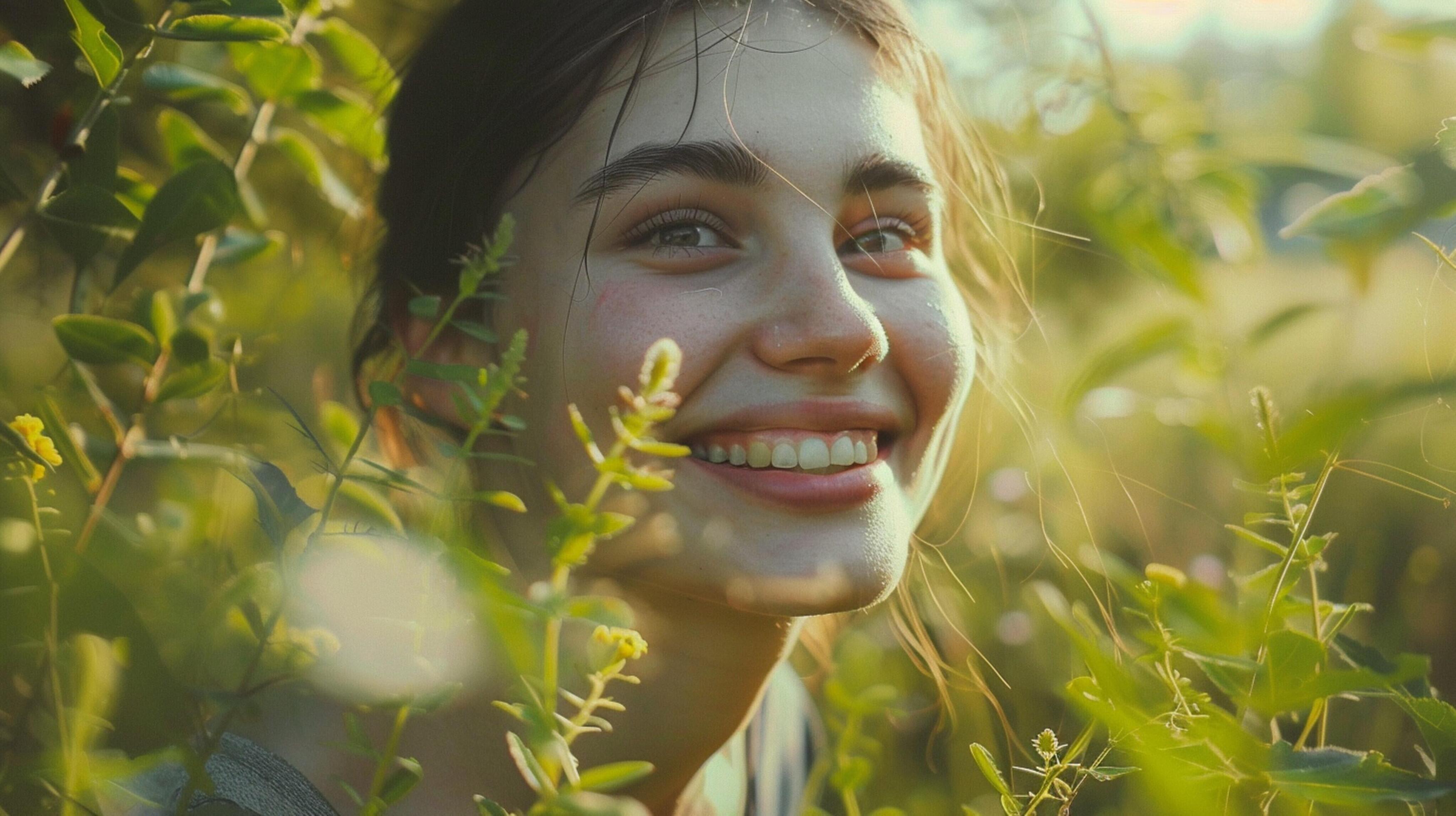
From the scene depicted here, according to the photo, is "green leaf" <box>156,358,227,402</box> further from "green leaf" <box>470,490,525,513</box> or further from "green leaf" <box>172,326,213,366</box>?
"green leaf" <box>470,490,525,513</box>

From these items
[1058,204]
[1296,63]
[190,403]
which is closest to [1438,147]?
[1296,63]

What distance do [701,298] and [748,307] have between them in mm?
50

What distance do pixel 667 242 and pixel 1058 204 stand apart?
722mm

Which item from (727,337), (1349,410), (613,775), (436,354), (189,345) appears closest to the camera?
(1349,410)

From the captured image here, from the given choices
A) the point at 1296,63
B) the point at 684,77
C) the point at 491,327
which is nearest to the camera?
the point at 1296,63

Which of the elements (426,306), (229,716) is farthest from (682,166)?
(229,716)

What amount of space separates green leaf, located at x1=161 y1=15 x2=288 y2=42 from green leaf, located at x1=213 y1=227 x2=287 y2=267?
31 cm

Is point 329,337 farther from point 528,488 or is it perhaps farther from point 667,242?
point 667,242

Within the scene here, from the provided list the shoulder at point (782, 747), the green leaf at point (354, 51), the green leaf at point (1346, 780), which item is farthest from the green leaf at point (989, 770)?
the shoulder at point (782, 747)

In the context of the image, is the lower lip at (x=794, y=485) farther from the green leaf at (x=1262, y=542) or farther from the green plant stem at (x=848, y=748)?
the green leaf at (x=1262, y=542)

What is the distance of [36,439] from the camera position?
0.70 meters

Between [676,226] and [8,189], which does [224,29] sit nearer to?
[8,189]

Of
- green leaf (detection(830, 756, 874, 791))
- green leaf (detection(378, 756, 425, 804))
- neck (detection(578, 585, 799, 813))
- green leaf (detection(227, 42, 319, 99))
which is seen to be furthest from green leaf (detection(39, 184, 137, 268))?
green leaf (detection(830, 756, 874, 791))

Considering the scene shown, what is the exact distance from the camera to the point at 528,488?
1337 millimetres
